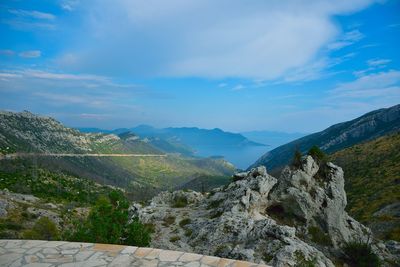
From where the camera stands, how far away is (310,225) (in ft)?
91.0

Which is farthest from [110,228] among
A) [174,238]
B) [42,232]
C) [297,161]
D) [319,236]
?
[42,232]

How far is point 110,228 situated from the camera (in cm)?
1392

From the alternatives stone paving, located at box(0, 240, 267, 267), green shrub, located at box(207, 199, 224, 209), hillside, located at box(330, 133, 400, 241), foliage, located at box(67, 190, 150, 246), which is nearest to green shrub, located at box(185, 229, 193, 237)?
green shrub, located at box(207, 199, 224, 209)

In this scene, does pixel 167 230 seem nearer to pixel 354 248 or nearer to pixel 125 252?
pixel 354 248

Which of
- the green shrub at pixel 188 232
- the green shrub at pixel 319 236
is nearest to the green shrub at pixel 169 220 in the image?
the green shrub at pixel 188 232

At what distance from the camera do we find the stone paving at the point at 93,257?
27.9ft

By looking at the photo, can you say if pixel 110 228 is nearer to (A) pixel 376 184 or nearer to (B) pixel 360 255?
(B) pixel 360 255

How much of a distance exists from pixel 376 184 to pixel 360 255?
4887 centimetres

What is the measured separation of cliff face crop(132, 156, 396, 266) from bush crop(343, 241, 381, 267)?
85 centimetres

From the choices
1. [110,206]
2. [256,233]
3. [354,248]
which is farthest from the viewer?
[354,248]

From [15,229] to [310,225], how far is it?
1768 inches

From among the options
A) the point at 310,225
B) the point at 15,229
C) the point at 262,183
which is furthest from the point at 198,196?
the point at 15,229

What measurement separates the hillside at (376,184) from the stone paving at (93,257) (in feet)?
130

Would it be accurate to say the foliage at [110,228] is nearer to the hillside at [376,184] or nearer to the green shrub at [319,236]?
the green shrub at [319,236]
